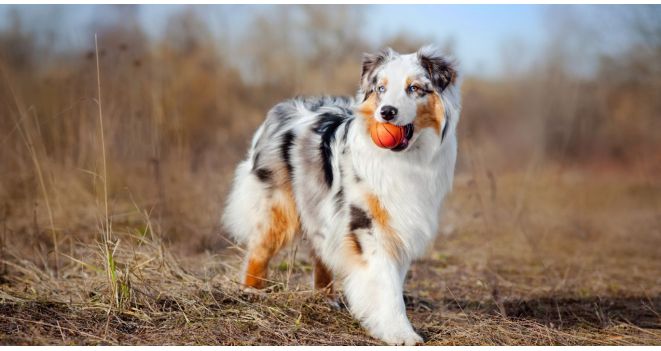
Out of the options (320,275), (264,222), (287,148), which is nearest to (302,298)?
(320,275)

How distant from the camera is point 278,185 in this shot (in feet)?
17.4

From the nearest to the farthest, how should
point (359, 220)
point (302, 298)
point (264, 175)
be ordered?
point (359, 220) → point (302, 298) → point (264, 175)

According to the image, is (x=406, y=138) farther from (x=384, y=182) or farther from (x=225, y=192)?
(x=225, y=192)

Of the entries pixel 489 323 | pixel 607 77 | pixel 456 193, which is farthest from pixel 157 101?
pixel 607 77

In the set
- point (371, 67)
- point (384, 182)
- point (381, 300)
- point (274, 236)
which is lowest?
point (381, 300)

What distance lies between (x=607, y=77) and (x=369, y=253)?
33.4 feet

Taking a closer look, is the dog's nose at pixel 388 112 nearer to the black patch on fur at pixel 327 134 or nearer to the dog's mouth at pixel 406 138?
the dog's mouth at pixel 406 138

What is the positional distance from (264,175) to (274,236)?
0.47 m

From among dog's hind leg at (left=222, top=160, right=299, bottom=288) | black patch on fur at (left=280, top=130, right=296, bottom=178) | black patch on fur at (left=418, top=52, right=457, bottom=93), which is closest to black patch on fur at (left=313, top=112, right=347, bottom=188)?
black patch on fur at (left=280, top=130, right=296, bottom=178)

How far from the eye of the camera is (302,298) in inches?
200

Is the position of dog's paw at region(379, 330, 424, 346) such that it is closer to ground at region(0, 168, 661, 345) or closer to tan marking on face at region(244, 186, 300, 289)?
ground at region(0, 168, 661, 345)

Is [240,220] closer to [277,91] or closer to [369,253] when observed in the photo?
[369,253]

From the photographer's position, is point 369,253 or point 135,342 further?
point 369,253

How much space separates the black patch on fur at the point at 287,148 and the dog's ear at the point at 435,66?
124 centimetres
